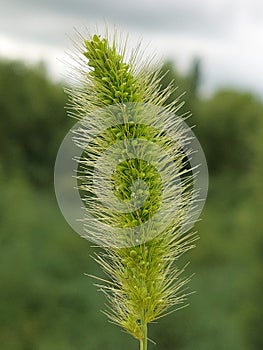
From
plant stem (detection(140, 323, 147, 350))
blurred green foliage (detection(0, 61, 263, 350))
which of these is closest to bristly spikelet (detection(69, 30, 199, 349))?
plant stem (detection(140, 323, 147, 350))

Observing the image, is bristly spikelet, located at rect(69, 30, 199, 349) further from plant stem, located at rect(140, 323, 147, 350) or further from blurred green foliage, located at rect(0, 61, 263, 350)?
blurred green foliage, located at rect(0, 61, 263, 350)

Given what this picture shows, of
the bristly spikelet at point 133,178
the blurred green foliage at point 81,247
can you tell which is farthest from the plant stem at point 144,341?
the blurred green foliage at point 81,247

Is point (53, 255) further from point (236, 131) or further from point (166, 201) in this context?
point (166, 201)

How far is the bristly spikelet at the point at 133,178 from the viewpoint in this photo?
1.26m

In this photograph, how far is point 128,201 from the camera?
128 centimetres

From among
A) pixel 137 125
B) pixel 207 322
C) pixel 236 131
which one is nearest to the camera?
pixel 137 125

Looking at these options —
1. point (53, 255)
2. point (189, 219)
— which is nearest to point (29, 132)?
point (53, 255)

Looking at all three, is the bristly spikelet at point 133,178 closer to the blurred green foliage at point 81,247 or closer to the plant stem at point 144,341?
the plant stem at point 144,341

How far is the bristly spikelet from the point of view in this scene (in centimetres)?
126

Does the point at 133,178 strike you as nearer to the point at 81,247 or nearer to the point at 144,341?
the point at 144,341

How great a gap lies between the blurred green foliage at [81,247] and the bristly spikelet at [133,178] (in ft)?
30.7

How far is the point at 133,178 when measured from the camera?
1.26m

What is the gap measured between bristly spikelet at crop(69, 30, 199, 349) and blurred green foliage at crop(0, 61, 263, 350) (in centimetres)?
935

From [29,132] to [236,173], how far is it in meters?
5.75
